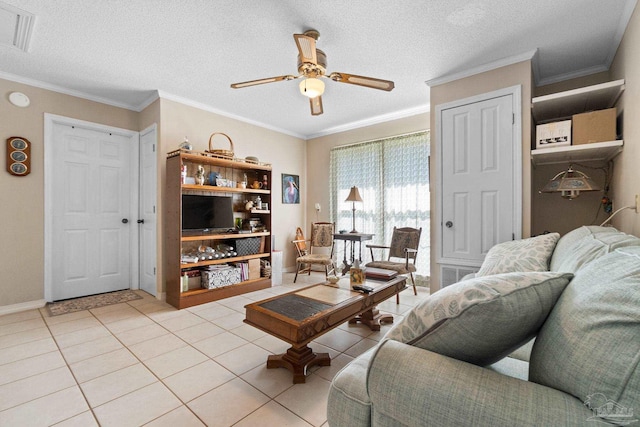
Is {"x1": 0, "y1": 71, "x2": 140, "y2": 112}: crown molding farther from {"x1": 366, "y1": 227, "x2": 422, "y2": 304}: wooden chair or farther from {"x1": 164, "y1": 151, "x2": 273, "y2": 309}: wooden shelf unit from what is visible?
{"x1": 366, "y1": 227, "x2": 422, "y2": 304}: wooden chair

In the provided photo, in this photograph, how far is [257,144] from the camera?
15.9 ft

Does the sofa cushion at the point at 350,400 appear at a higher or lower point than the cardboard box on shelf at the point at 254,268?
higher

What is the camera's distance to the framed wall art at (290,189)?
532 cm

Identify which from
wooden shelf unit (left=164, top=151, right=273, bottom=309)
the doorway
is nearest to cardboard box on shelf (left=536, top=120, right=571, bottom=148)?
the doorway

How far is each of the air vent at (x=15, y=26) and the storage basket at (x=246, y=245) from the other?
288 centimetres

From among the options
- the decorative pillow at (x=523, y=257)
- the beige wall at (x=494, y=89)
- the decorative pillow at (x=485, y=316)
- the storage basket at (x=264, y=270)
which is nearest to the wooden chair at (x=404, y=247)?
the beige wall at (x=494, y=89)

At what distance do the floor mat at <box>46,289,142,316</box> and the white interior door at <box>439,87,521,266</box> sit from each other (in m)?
4.01

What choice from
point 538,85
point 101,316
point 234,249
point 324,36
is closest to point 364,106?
point 324,36

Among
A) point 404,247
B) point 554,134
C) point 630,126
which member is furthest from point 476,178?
point 404,247

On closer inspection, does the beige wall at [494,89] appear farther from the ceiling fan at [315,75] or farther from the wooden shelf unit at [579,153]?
the ceiling fan at [315,75]

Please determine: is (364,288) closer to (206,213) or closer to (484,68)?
(206,213)

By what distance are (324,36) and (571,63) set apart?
2532 millimetres

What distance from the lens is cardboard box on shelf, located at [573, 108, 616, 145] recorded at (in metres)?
2.31

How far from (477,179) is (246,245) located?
3.10 m
